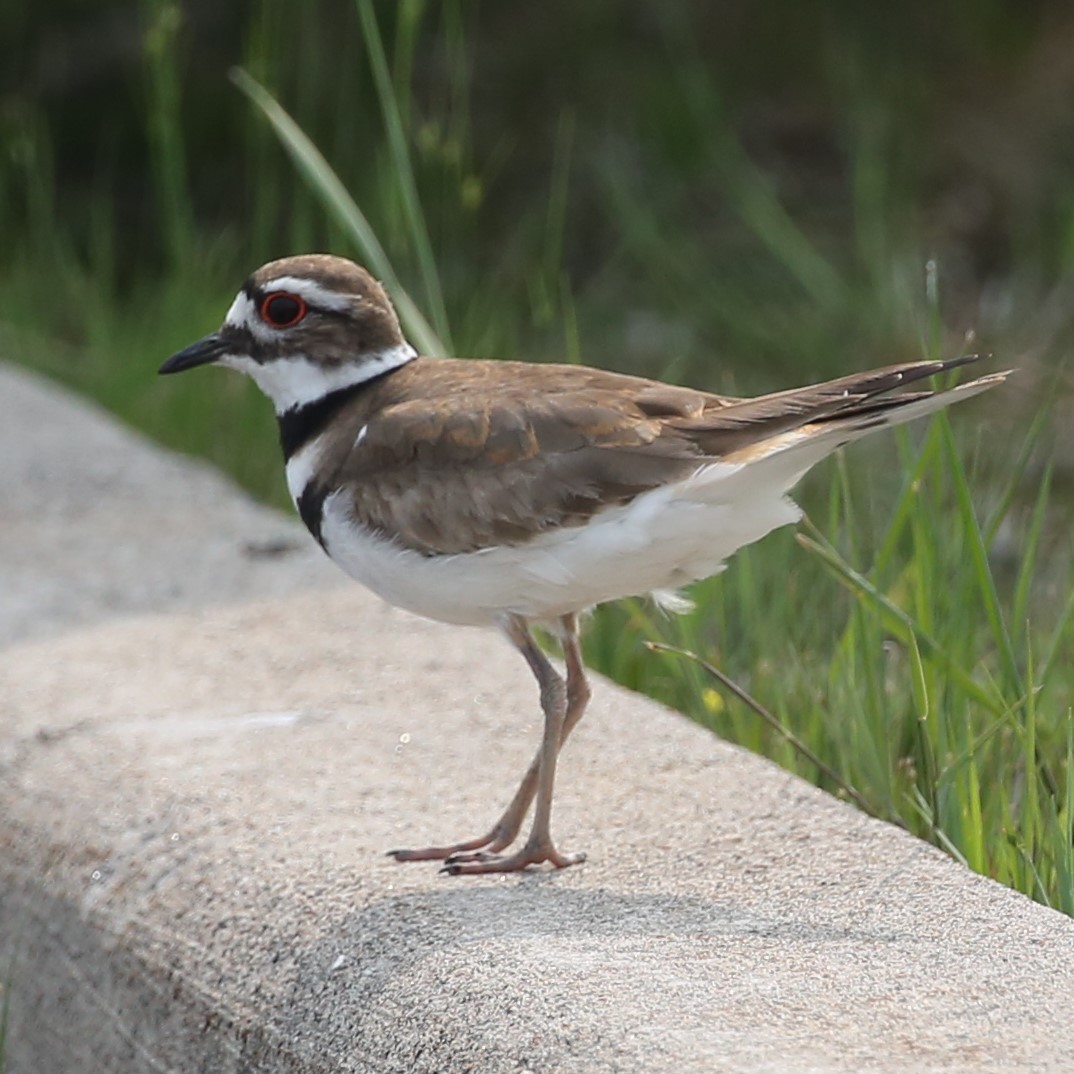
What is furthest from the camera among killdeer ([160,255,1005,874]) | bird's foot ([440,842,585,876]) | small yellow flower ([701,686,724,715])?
small yellow flower ([701,686,724,715])

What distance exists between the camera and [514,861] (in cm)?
308

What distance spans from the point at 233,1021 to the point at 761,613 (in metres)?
1.62

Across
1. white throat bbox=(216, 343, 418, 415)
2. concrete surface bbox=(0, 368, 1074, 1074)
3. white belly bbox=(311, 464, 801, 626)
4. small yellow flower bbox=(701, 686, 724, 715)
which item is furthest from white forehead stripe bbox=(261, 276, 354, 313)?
small yellow flower bbox=(701, 686, 724, 715)

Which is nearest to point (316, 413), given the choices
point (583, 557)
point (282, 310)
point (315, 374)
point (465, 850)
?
point (315, 374)

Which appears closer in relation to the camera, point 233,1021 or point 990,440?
point 233,1021

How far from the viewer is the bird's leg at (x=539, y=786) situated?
3.08 m

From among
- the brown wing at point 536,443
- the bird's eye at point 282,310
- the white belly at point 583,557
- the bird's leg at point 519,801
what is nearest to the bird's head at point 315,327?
the bird's eye at point 282,310

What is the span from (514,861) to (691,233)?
195 inches

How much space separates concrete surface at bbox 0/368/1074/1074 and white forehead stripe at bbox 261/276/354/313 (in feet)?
2.73

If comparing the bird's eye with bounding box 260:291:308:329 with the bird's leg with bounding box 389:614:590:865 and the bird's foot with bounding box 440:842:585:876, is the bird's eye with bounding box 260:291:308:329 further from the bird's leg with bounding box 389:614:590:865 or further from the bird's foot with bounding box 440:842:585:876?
the bird's foot with bounding box 440:842:585:876

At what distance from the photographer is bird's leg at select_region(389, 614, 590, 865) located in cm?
312

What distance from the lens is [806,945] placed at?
2.66 metres

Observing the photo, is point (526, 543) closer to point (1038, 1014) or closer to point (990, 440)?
point (1038, 1014)

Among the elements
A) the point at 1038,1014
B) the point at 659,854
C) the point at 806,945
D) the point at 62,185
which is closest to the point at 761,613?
the point at 659,854
